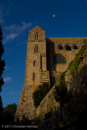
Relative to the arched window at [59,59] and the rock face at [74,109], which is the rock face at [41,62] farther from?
the rock face at [74,109]

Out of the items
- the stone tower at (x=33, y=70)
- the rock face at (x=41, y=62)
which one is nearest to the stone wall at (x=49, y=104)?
the rock face at (x=41, y=62)

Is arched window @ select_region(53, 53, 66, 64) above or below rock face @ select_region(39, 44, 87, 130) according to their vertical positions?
above

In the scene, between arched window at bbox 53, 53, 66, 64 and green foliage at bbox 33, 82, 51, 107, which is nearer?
green foliage at bbox 33, 82, 51, 107

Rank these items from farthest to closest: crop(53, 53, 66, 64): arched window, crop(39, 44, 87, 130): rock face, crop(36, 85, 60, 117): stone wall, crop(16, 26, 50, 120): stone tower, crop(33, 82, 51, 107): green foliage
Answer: crop(53, 53, 66, 64): arched window
crop(16, 26, 50, 120): stone tower
crop(33, 82, 51, 107): green foliage
crop(36, 85, 60, 117): stone wall
crop(39, 44, 87, 130): rock face

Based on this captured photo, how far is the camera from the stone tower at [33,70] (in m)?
23.6

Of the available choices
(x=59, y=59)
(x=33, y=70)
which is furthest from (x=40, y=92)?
(x=59, y=59)

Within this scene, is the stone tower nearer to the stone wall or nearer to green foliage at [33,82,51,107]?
green foliage at [33,82,51,107]

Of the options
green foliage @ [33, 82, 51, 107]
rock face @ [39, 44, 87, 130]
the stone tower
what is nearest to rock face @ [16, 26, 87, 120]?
the stone tower

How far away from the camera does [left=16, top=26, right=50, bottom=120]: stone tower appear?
2362cm

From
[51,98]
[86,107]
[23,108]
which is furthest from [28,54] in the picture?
[86,107]

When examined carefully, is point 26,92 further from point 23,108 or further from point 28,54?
point 28,54

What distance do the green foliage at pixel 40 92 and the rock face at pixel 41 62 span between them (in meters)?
0.85

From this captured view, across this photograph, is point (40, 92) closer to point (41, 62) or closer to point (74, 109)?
point (41, 62)

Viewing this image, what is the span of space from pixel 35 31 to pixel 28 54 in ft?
20.5
